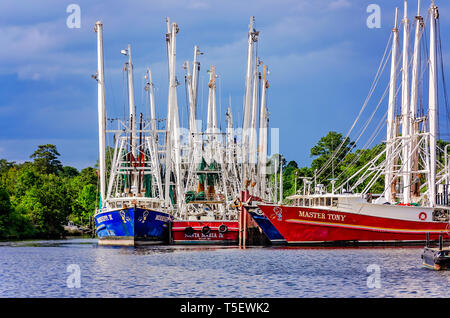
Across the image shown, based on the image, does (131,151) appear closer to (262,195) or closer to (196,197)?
(196,197)

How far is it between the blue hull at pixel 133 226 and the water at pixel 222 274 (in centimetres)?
552

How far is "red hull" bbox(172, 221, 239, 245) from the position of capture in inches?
2985

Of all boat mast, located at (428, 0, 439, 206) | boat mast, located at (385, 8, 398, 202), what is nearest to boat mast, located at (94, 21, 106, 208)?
boat mast, located at (385, 8, 398, 202)

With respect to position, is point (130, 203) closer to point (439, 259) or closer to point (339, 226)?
point (339, 226)

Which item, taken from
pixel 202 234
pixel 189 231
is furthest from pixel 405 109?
pixel 189 231

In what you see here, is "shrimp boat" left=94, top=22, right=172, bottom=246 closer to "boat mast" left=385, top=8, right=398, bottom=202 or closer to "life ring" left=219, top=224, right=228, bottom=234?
"life ring" left=219, top=224, right=228, bottom=234

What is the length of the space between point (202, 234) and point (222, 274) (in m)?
29.5

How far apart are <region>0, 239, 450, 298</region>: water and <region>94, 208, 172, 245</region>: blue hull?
5.52 meters

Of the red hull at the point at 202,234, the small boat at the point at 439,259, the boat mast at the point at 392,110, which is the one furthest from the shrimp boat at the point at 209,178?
the small boat at the point at 439,259

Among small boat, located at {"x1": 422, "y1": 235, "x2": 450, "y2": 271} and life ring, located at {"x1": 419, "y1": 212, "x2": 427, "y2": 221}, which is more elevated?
life ring, located at {"x1": 419, "y1": 212, "x2": 427, "y2": 221}

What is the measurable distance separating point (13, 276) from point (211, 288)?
1423cm

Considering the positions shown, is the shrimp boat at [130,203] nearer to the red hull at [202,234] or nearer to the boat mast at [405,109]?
the red hull at [202,234]

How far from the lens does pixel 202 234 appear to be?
7581 cm
